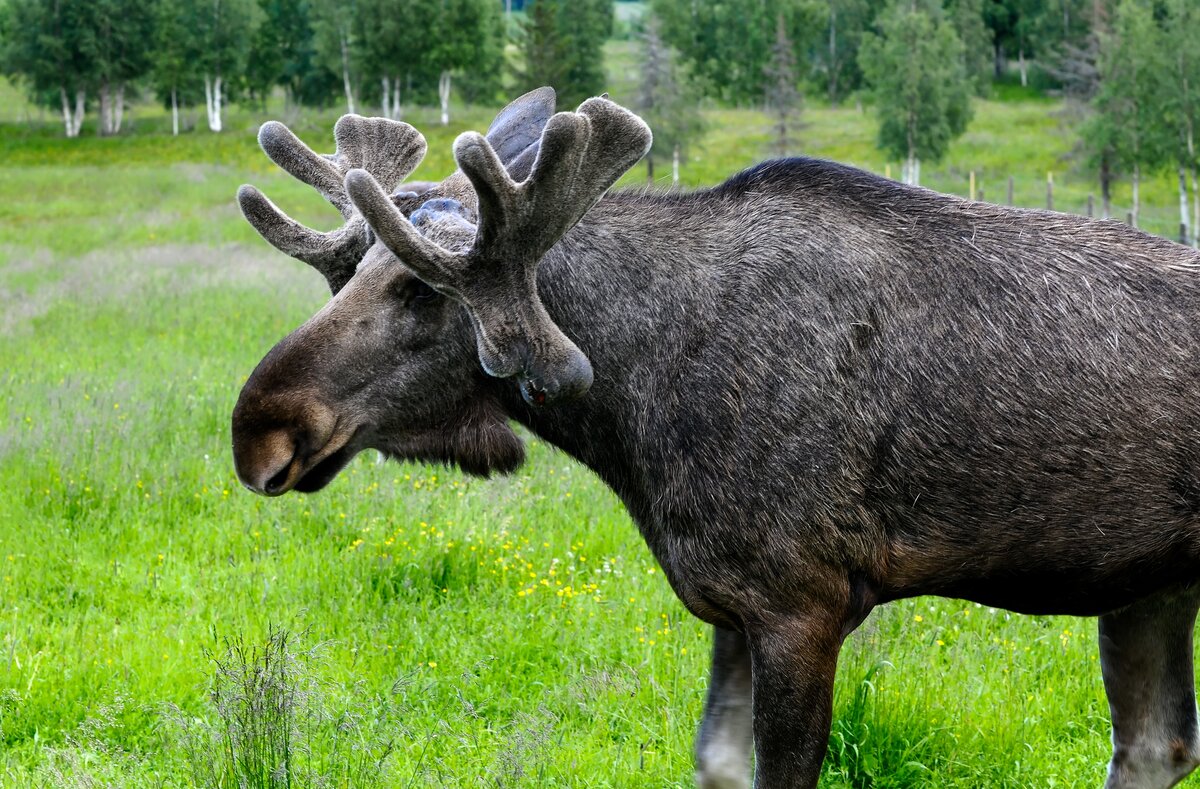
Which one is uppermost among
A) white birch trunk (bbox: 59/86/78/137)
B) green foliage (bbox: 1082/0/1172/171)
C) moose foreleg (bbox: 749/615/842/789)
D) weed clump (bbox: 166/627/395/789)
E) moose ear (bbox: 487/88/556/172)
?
moose ear (bbox: 487/88/556/172)

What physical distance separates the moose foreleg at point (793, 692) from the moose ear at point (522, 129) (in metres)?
1.59

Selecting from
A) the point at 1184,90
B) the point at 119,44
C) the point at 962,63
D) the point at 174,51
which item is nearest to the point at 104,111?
the point at 119,44

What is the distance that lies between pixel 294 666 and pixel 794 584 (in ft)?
5.75

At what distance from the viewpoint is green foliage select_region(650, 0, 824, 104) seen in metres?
82.3

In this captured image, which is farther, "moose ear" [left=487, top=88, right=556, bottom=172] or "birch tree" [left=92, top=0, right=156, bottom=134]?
"birch tree" [left=92, top=0, right=156, bottom=134]

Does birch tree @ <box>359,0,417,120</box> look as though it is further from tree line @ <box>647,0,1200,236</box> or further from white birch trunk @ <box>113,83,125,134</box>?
white birch trunk @ <box>113,83,125,134</box>

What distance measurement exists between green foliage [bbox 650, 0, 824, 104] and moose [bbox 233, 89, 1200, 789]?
79129mm

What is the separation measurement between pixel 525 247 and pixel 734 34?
283 feet

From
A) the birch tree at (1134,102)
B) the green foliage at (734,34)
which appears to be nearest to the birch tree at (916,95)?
the birch tree at (1134,102)

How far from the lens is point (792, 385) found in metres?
3.66

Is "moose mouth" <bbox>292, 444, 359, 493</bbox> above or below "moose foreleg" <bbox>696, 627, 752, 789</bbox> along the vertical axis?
above

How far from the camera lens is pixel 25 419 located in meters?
9.39

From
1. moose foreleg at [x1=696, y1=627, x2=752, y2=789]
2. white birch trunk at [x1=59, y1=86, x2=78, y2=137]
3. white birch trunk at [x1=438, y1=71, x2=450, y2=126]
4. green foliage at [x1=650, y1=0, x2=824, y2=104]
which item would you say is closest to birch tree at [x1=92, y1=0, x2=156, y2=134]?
white birch trunk at [x1=59, y1=86, x2=78, y2=137]

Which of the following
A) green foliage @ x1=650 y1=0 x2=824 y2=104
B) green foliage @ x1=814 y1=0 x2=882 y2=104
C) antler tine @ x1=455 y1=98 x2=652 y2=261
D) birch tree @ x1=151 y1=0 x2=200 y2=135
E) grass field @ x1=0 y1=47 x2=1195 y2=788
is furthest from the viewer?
green foliage @ x1=814 y1=0 x2=882 y2=104
